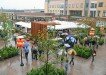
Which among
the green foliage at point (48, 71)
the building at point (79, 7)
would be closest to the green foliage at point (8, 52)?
the green foliage at point (48, 71)

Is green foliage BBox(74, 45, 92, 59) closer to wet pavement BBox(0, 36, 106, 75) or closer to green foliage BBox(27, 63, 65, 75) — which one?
wet pavement BBox(0, 36, 106, 75)

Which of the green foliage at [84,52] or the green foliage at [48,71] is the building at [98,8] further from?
the green foliage at [48,71]

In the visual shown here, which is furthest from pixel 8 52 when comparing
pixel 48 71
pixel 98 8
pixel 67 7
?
pixel 67 7

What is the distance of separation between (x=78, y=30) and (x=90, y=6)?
50224mm

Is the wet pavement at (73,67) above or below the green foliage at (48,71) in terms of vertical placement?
below

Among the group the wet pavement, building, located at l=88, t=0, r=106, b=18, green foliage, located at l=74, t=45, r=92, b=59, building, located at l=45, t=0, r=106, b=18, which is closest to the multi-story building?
building, located at l=45, t=0, r=106, b=18

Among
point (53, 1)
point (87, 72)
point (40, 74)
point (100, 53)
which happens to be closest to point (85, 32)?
point (100, 53)

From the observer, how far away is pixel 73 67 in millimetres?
18156

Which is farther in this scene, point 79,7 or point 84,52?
point 79,7

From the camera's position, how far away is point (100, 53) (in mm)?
23797

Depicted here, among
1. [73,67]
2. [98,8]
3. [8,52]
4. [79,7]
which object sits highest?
[79,7]

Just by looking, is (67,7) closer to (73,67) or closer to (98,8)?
(98,8)

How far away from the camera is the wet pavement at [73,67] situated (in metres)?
16.8

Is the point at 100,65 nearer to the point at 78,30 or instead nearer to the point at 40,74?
the point at 40,74
